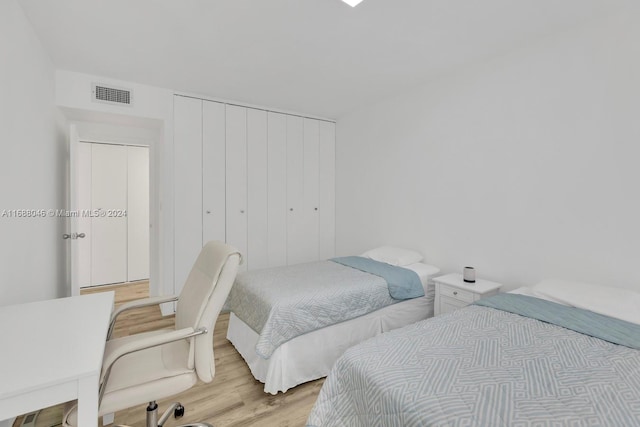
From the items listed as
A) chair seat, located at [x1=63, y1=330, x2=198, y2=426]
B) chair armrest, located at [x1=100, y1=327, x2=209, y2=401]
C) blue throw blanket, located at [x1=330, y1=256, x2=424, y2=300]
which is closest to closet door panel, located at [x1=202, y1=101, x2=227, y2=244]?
blue throw blanket, located at [x1=330, y1=256, x2=424, y2=300]

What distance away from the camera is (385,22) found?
2096 millimetres

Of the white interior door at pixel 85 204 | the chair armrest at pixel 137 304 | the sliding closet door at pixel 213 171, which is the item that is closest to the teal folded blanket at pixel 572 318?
the chair armrest at pixel 137 304

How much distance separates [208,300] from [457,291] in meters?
2.02

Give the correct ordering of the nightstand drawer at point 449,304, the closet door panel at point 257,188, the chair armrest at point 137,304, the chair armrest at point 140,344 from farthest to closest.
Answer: the closet door panel at point 257,188 → the nightstand drawer at point 449,304 → the chair armrest at point 137,304 → the chair armrest at point 140,344

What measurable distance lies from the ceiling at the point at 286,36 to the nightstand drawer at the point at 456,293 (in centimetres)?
201

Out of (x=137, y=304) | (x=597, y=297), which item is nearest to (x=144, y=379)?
(x=137, y=304)

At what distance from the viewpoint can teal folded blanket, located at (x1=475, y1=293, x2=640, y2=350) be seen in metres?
1.49

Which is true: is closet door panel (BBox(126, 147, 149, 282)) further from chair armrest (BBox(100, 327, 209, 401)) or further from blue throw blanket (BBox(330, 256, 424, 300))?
chair armrest (BBox(100, 327, 209, 401))

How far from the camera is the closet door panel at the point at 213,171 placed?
3.56 metres

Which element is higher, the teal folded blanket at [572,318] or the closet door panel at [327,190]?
the closet door panel at [327,190]

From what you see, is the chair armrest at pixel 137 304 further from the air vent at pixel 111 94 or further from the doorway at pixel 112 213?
the doorway at pixel 112 213

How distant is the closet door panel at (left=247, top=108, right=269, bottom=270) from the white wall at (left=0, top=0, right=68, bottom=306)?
1.91 metres

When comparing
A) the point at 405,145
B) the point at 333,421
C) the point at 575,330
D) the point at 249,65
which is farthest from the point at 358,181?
the point at 333,421

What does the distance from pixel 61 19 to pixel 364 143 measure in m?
3.12
